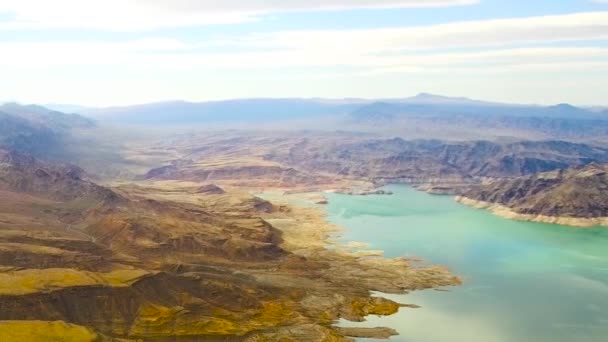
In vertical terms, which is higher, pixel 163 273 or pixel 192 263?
pixel 163 273

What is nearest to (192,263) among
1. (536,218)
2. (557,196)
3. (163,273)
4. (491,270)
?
(163,273)

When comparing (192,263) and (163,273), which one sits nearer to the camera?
(163,273)

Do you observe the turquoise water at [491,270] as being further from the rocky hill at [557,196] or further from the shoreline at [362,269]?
the rocky hill at [557,196]

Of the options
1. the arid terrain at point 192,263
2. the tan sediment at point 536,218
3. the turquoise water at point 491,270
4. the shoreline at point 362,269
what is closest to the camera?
the arid terrain at point 192,263

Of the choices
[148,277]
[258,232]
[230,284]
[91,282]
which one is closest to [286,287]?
[230,284]

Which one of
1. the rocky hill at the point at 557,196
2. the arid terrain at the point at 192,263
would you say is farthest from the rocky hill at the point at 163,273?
the rocky hill at the point at 557,196

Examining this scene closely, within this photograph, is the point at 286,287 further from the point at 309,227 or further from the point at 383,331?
the point at 309,227

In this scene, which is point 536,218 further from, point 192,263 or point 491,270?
point 192,263
